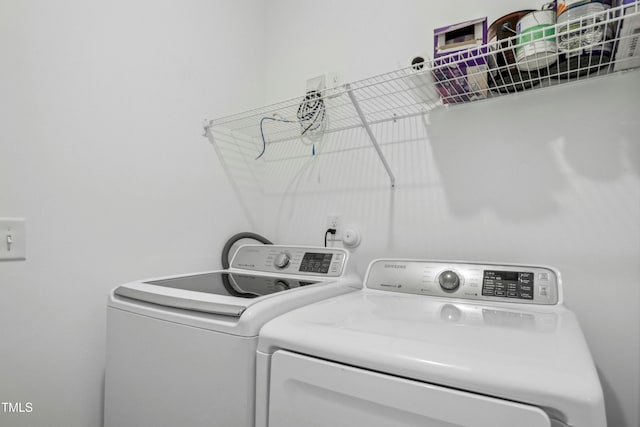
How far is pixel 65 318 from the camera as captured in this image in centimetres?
113

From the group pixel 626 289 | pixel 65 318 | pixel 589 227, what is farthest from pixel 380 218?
pixel 65 318

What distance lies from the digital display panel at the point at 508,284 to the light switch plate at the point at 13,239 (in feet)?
4.53

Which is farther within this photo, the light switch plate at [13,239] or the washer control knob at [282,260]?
the washer control knob at [282,260]

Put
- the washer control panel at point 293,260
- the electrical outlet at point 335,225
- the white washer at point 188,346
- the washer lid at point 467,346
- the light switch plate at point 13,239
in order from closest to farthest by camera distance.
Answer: the washer lid at point 467,346 → the white washer at point 188,346 → the light switch plate at point 13,239 → the washer control panel at point 293,260 → the electrical outlet at point 335,225

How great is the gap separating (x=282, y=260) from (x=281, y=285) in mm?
234

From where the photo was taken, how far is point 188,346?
2.83ft

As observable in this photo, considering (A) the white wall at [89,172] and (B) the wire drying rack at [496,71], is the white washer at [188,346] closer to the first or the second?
(A) the white wall at [89,172]

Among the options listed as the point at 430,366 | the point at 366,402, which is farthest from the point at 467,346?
the point at 366,402

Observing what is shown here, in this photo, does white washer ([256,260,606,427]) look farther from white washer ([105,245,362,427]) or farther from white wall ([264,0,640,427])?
white wall ([264,0,640,427])

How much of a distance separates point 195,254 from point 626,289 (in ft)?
5.05

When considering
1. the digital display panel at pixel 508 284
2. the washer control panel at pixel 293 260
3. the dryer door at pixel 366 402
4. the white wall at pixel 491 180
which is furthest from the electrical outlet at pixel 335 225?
the dryer door at pixel 366 402

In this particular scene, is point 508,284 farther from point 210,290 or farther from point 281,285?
point 210,290

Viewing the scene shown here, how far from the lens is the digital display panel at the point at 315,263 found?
4.33 ft

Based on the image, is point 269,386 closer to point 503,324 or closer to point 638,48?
point 503,324
